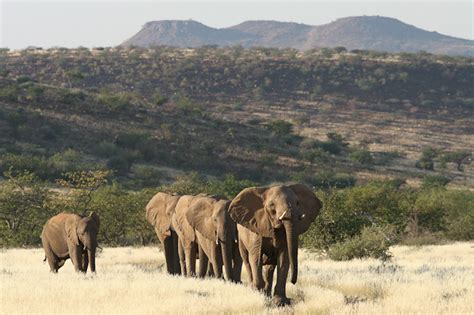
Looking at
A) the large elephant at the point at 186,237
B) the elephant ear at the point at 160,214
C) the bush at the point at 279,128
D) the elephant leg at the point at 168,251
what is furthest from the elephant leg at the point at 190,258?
the bush at the point at 279,128

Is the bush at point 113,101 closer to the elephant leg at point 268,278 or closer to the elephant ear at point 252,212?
the elephant leg at point 268,278

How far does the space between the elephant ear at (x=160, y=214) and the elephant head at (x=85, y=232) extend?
210cm

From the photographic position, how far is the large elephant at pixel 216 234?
16438 mm

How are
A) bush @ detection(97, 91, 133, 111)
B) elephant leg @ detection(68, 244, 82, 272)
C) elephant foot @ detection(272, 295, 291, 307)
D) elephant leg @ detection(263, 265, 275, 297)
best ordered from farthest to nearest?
bush @ detection(97, 91, 133, 111)
elephant leg @ detection(68, 244, 82, 272)
elephant leg @ detection(263, 265, 275, 297)
elephant foot @ detection(272, 295, 291, 307)

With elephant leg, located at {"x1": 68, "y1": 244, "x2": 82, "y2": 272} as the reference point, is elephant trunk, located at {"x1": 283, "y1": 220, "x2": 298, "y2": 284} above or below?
above

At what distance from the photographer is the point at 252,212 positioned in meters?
14.4

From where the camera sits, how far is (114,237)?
1474 inches

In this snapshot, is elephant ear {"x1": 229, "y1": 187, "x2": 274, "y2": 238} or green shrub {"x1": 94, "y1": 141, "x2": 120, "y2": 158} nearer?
A: elephant ear {"x1": 229, "y1": 187, "x2": 274, "y2": 238}

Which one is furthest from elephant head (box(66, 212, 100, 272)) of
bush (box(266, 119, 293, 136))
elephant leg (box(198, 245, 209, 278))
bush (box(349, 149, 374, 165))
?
bush (box(266, 119, 293, 136))

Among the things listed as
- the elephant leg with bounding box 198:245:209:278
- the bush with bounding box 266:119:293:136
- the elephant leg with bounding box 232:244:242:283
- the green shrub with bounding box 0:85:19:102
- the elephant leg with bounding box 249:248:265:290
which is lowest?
the bush with bounding box 266:119:293:136

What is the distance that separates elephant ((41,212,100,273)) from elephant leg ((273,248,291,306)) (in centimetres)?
607

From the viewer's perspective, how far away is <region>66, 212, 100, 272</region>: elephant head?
62.5 feet

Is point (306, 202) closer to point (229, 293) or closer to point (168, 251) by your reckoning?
point (229, 293)

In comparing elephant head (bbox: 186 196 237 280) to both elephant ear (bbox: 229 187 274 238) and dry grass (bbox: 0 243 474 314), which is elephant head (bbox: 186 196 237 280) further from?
elephant ear (bbox: 229 187 274 238)
